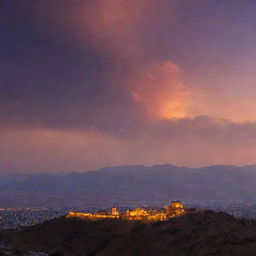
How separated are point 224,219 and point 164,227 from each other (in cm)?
1895

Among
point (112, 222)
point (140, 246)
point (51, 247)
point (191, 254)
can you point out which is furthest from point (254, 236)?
point (51, 247)

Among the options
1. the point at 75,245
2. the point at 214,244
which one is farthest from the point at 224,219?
the point at 75,245

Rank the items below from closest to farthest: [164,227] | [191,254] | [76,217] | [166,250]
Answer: [191,254], [166,250], [164,227], [76,217]

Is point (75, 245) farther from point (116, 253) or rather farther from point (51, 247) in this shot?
point (116, 253)

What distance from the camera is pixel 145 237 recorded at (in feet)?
320

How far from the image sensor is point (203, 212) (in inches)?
4530

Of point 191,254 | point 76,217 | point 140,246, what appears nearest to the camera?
point 191,254

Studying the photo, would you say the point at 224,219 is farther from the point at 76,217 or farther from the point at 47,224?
the point at 47,224

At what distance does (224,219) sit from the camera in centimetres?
10812

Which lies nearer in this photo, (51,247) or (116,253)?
(116,253)

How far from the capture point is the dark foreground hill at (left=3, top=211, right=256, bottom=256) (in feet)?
278

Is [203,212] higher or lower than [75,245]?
higher

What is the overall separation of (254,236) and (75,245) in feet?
153

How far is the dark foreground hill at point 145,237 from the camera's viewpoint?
84.7 m
